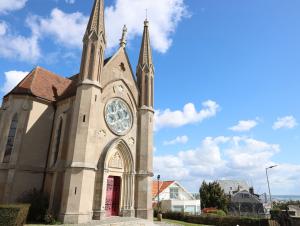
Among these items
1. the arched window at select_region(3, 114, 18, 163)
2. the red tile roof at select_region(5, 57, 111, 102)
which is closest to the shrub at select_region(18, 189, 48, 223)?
the arched window at select_region(3, 114, 18, 163)

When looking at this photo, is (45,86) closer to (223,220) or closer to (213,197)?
(223,220)

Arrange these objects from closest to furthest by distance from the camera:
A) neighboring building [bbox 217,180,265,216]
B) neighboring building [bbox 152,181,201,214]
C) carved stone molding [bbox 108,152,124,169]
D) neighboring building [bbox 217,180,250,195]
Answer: carved stone molding [bbox 108,152,124,169], neighboring building [bbox 152,181,201,214], neighboring building [bbox 217,180,265,216], neighboring building [bbox 217,180,250,195]

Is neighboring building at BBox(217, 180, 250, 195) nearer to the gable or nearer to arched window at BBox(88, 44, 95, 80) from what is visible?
the gable

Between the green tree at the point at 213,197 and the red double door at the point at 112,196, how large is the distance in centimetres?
3437

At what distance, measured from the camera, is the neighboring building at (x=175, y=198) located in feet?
153

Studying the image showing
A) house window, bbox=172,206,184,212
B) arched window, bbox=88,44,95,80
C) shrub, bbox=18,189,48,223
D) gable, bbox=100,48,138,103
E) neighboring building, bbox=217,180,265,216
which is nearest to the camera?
shrub, bbox=18,189,48,223

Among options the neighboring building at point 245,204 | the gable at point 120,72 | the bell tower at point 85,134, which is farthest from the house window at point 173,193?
the bell tower at point 85,134

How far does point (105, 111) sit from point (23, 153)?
7.58m

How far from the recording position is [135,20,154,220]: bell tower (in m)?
23.8

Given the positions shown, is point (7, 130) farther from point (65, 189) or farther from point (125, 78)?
point (125, 78)

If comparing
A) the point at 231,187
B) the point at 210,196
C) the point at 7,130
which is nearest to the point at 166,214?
the point at 210,196

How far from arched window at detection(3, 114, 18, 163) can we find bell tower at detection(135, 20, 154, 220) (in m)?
11.2

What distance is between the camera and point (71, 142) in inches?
768

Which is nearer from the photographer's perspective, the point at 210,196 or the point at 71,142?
the point at 71,142
